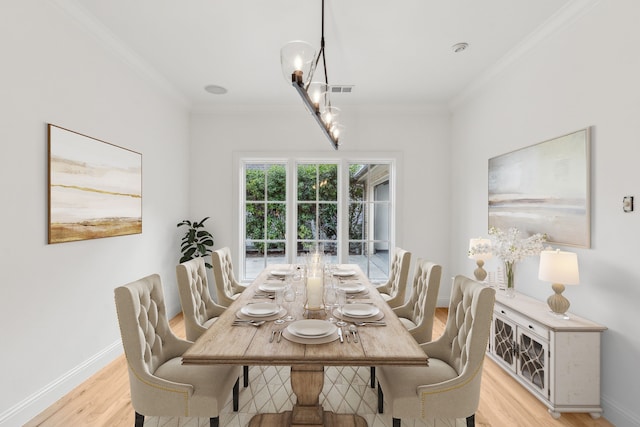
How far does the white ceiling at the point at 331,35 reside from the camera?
243cm

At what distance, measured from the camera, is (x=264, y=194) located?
4.80m

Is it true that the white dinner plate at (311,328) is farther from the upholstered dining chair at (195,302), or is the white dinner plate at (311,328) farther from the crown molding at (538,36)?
the crown molding at (538,36)

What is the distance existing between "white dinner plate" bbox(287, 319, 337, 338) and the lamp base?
1725 mm

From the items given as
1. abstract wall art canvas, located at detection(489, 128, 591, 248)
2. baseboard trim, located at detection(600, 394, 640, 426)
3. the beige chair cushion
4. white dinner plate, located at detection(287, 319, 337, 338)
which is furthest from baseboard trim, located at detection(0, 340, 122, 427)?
abstract wall art canvas, located at detection(489, 128, 591, 248)

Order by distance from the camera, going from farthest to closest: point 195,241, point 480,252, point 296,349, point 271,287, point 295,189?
point 295,189, point 195,241, point 480,252, point 271,287, point 296,349

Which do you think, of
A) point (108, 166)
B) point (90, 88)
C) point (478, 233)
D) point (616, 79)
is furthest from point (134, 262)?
point (616, 79)

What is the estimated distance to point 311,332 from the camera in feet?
5.05

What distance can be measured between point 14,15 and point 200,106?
8.50ft

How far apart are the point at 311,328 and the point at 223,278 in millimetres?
1600

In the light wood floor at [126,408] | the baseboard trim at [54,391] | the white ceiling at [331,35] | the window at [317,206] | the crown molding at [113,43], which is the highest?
the white ceiling at [331,35]

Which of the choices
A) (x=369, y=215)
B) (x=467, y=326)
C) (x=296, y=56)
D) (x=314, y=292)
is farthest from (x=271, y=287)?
(x=369, y=215)

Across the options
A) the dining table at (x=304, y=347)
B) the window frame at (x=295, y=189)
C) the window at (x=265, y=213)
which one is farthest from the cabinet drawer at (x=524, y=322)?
the window at (x=265, y=213)

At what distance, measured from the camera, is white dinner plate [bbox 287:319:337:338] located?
59.5 inches

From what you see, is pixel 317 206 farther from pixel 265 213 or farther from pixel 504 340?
pixel 504 340
